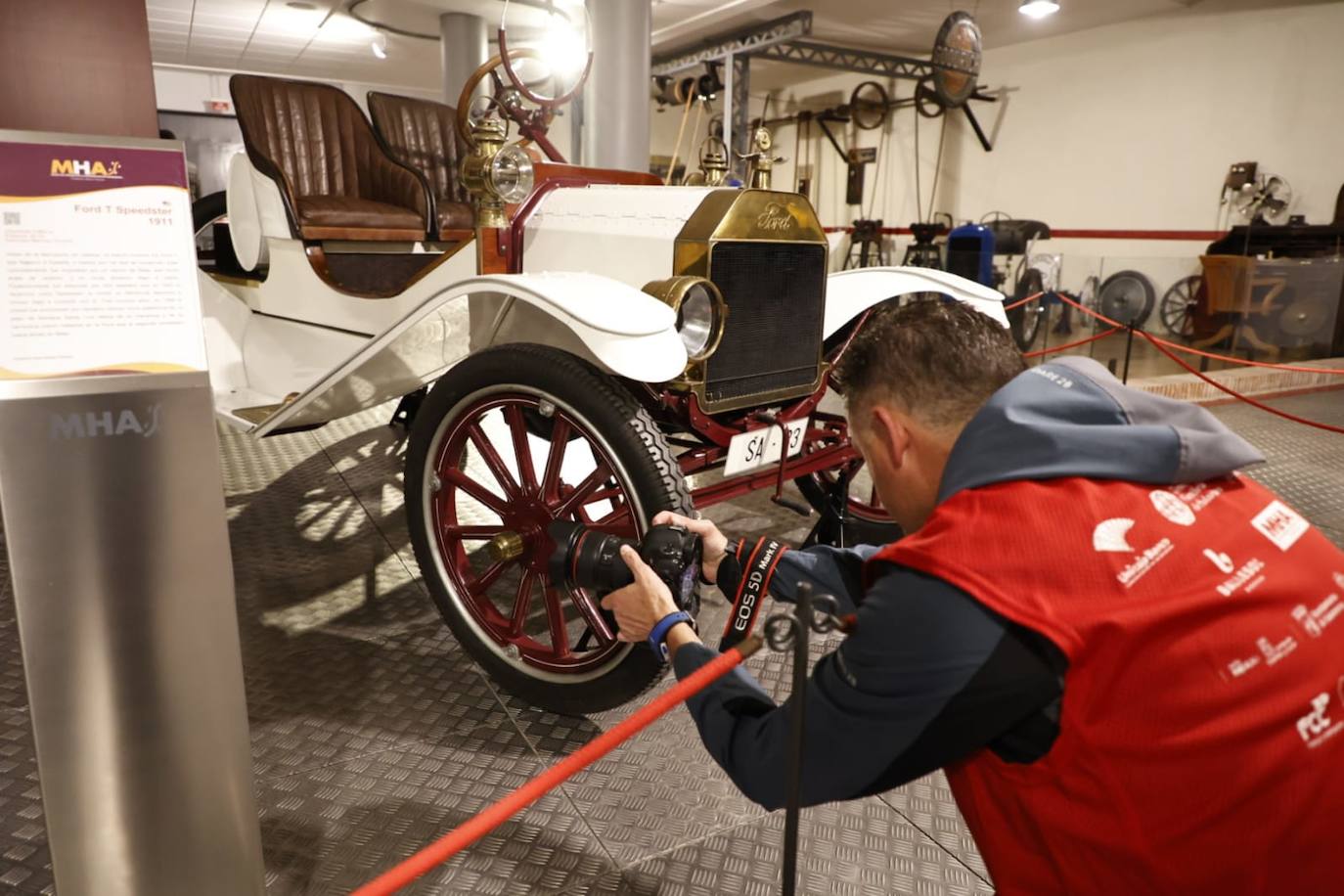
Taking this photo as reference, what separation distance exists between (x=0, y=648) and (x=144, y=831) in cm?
159

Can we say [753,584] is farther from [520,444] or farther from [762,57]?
[762,57]

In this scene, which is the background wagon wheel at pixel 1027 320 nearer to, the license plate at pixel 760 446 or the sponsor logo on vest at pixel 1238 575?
the license plate at pixel 760 446

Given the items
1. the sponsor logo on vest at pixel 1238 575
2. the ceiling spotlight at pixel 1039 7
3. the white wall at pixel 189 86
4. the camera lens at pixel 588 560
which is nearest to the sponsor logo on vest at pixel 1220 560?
the sponsor logo on vest at pixel 1238 575

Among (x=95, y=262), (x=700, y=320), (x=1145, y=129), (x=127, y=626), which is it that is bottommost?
(x=127, y=626)

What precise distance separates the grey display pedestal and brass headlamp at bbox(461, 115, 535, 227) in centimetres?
161

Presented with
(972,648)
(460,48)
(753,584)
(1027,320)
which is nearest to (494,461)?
(753,584)

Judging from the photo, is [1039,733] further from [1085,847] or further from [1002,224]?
[1002,224]

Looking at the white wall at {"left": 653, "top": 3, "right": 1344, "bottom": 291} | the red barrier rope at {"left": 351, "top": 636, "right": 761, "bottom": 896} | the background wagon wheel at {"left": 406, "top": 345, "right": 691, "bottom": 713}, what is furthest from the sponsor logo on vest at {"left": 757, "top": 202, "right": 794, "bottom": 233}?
the white wall at {"left": 653, "top": 3, "right": 1344, "bottom": 291}

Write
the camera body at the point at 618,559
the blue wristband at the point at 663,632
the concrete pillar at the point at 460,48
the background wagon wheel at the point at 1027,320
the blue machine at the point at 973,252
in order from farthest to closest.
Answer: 1. the concrete pillar at the point at 460,48
2. the blue machine at the point at 973,252
3. the background wagon wheel at the point at 1027,320
4. the camera body at the point at 618,559
5. the blue wristband at the point at 663,632

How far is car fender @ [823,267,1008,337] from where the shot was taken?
9.29 feet

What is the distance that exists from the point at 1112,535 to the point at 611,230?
1.82 meters

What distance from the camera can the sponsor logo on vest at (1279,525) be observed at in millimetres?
946

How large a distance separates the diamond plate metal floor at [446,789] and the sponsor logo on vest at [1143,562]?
102 cm

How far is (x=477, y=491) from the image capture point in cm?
219
